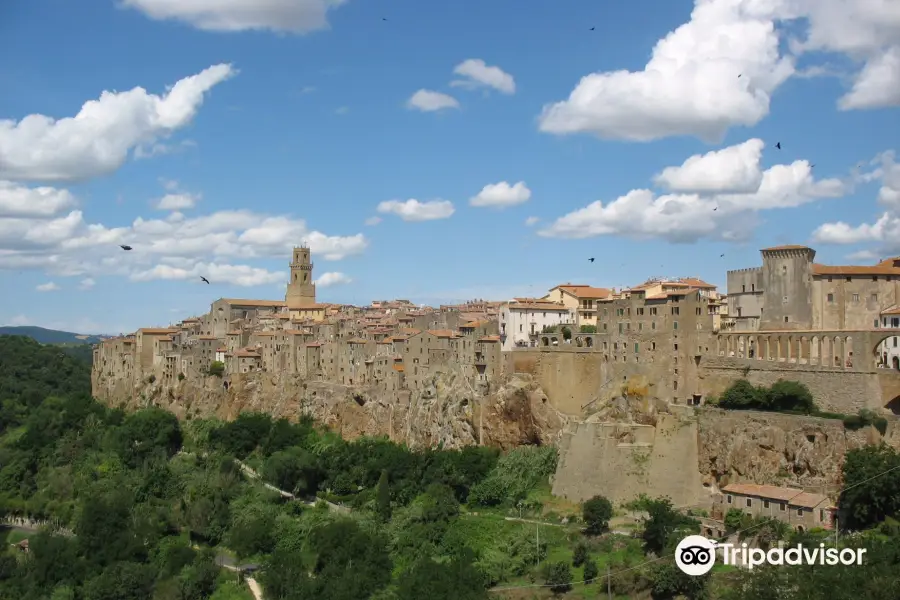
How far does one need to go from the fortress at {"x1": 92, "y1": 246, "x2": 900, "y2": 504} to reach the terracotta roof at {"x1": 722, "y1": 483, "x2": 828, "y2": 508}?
0.75 m

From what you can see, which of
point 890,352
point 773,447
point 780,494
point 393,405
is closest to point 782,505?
point 780,494

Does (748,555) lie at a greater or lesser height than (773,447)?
lesser

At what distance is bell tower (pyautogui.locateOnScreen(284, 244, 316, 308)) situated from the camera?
284 ft

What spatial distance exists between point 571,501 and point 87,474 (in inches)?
1390

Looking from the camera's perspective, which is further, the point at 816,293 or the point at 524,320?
the point at 524,320

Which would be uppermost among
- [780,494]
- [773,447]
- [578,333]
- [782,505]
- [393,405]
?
[578,333]

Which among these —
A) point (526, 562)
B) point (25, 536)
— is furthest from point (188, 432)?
point (526, 562)

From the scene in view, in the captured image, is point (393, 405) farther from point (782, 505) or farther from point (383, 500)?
point (782, 505)

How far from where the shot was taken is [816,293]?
44438mm

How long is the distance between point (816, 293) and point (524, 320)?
16842 mm

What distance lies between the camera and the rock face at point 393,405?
46875mm

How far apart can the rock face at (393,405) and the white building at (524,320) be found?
4.88 metres

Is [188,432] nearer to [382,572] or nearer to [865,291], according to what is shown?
[382,572]

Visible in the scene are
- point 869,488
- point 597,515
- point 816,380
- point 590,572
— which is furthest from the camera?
point 816,380
